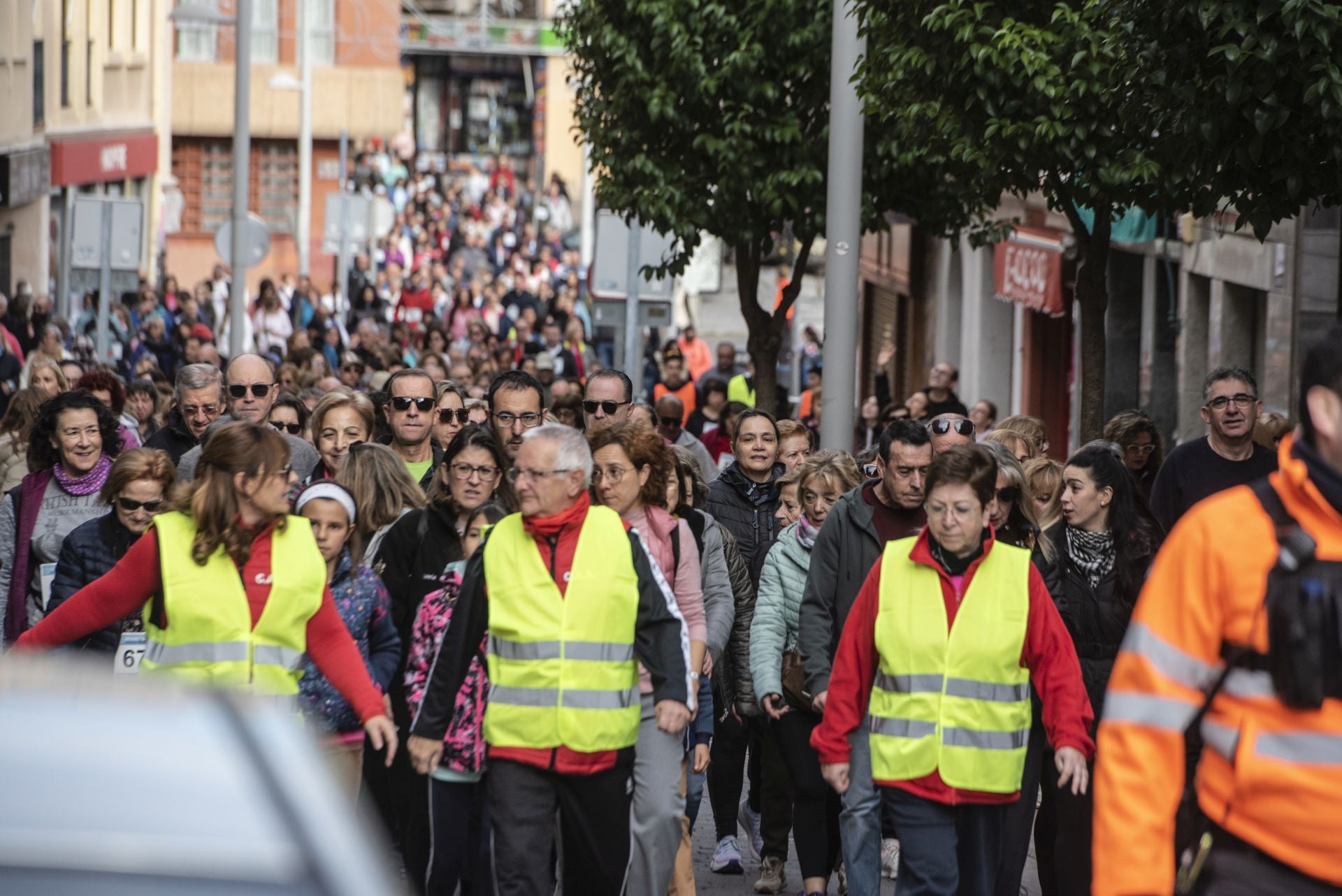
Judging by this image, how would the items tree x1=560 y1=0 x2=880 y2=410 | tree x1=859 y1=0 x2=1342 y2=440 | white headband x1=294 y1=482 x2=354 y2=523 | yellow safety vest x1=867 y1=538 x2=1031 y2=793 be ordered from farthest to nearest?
tree x1=560 y1=0 x2=880 y2=410, tree x1=859 y1=0 x2=1342 y2=440, white headband x1=294 y1=482 x2=354 y2=523, yellow safety vest x1=867 y1=538 x2=1031 y2=793

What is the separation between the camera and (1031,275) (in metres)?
25.4

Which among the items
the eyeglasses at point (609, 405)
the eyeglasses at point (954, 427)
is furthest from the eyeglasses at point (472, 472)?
the eyeglasses at point (609, 405)

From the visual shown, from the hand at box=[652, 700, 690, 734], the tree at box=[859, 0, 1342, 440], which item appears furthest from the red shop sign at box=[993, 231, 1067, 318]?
the hand at box=[652, 700, 690, 734]

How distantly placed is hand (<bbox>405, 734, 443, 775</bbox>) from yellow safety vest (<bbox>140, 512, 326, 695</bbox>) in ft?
1.59

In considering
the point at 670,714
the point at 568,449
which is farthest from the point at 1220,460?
the point at 568,449

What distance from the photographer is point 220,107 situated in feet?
177

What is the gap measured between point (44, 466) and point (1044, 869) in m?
4.17

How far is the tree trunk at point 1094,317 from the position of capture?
42.1 ft

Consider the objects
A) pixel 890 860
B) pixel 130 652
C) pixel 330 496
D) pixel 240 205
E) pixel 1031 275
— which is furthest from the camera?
pixel 1031 275

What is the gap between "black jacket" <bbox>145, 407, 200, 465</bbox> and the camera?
10250mm

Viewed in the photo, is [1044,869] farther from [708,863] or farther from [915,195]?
[915,195]

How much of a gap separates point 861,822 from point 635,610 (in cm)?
109

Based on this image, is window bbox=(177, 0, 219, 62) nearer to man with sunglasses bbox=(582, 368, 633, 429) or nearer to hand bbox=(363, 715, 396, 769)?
man with sunglasses bbox=(582, 368, 633, 429)

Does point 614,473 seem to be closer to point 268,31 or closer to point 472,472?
point 472,472
